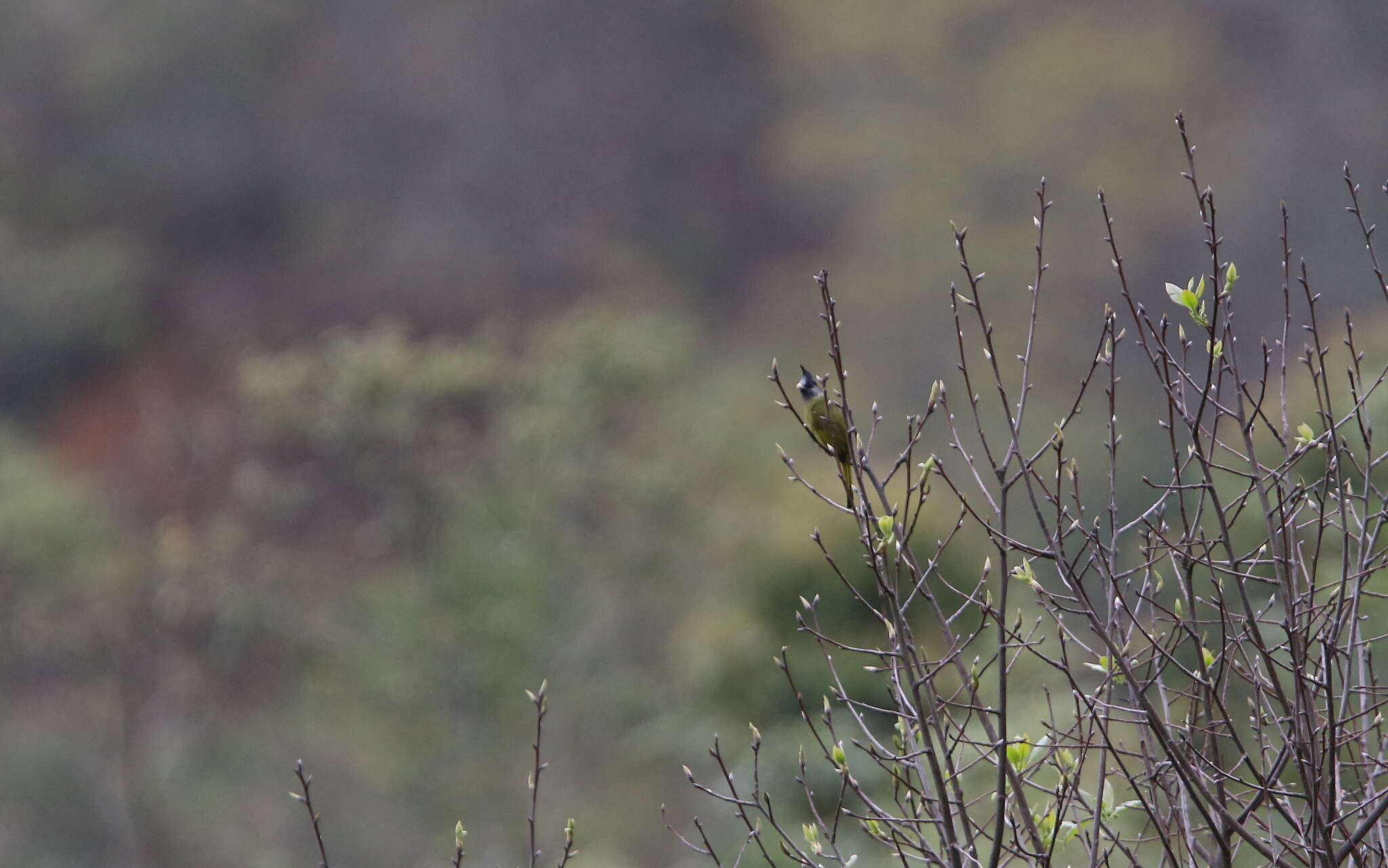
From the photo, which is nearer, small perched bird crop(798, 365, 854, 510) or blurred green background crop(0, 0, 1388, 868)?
small perched bird crop(798, 365, 854, 510)

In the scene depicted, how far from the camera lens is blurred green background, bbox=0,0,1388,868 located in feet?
30.1

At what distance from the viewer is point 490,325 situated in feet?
30.9

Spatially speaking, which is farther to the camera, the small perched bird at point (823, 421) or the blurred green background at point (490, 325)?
the blurred green background at point (490, 325)

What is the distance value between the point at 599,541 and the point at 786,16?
11496 millimetres

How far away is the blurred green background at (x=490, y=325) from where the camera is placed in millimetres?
9180

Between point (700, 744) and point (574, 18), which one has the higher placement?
point (574, 18)

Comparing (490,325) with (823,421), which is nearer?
(823,421)

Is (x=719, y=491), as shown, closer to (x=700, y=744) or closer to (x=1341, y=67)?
(x=700, y=744)

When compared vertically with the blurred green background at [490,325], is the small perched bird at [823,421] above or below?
below

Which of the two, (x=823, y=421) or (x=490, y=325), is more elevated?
(x=490, y=325)

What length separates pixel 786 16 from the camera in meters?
18.9

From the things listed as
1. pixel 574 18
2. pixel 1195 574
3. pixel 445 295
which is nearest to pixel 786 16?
pixel 574 18

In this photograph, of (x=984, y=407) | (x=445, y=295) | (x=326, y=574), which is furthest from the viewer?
(x=445, y=295)

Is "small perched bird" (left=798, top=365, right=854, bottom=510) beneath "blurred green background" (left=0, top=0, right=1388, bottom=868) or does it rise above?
beneath
